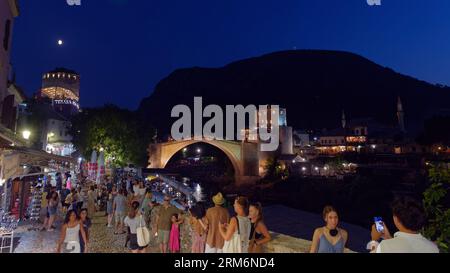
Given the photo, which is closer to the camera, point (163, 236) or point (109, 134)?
point (163, 236)

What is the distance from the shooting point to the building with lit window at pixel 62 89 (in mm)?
60750

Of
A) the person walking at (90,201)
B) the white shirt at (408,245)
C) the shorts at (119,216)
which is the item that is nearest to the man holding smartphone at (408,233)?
the white shirt at (408,245)

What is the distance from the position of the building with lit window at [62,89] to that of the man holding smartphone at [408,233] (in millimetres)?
66961

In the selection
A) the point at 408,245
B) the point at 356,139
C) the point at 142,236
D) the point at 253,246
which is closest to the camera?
the point at 408,245

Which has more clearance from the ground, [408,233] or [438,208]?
[438,208]

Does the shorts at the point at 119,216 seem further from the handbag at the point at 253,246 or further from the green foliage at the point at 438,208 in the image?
the green foliage at the point at 438,208

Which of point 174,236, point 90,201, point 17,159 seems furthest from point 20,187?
point 174,236

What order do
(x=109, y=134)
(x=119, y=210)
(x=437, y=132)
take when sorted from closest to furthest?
1. (x=119, y=210)
2. (x=109, y=134)
3. (x=437, y=132)

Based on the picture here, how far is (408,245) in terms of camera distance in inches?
112

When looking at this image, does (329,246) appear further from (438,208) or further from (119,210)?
(119,210)

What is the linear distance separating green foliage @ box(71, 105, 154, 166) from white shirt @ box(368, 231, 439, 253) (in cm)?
2961

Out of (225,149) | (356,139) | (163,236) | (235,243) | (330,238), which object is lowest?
(163,236)

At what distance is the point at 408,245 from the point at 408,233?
149 mm
